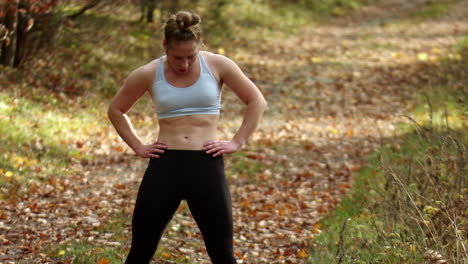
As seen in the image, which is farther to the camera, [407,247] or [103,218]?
[103,218]

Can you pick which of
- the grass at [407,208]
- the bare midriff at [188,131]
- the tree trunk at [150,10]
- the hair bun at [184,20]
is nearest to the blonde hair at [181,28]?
the hair bun at [184,20]

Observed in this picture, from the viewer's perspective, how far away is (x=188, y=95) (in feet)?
11.9

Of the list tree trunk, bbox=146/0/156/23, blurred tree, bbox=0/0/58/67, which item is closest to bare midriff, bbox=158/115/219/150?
blurred tree, bbox=0/0/58/67

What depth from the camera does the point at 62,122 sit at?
9.23 m

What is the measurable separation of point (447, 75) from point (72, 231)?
33.6ft

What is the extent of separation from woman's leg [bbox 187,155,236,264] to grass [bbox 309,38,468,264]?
2.64 ft

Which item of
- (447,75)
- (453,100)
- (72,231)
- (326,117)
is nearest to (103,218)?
(72,231)

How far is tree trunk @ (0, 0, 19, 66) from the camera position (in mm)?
8662

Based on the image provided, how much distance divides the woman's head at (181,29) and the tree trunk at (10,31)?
5.55 m

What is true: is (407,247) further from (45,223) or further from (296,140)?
(296,140)

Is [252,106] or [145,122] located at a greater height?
[252,106]

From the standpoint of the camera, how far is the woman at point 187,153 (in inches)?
144

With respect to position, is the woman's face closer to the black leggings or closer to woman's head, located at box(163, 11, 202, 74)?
woman's head, located at box(163, 11, 202, 74)

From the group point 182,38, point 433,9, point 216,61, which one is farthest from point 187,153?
point 433,9
